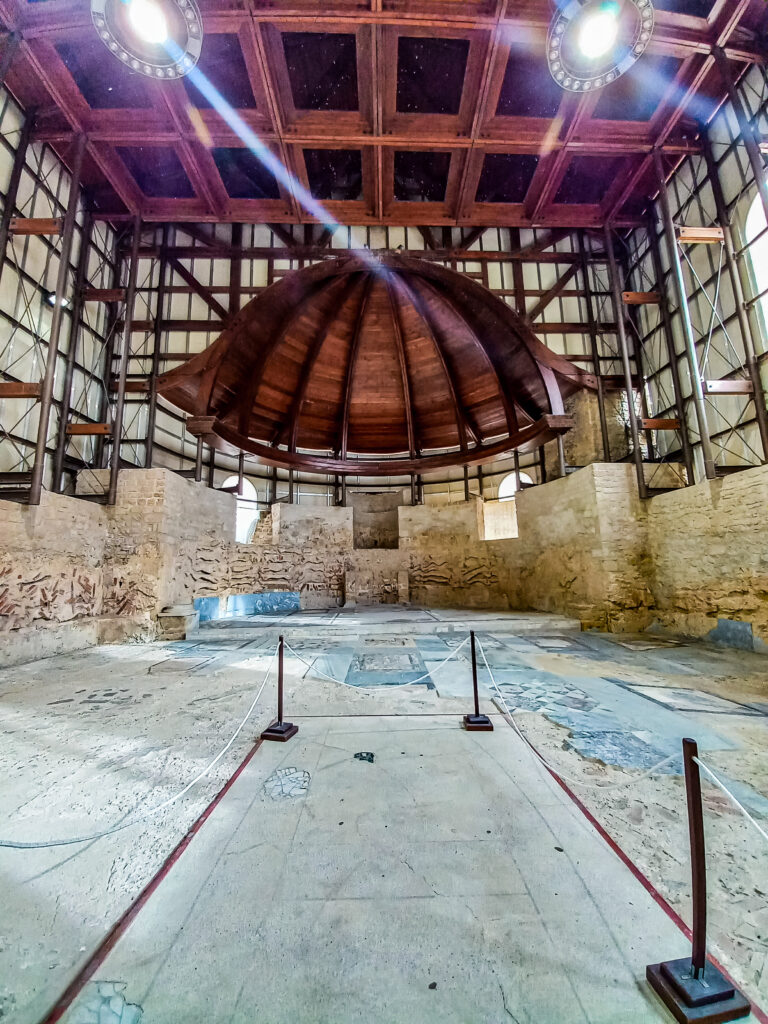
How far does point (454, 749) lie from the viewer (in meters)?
3.20

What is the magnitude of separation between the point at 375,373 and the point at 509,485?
840 centimetres

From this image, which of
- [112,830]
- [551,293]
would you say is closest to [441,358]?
[551,293]

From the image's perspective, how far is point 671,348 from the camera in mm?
10016

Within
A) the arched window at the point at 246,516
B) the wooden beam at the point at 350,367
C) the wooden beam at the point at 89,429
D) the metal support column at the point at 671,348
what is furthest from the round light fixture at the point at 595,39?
the arched window at the point at 246,516

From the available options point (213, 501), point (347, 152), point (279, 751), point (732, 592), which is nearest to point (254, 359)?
point (213, 501)

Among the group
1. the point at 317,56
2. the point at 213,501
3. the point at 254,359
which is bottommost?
the point at 213,501

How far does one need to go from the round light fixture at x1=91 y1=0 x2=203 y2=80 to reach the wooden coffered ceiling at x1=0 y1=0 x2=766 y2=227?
1789 millimetres

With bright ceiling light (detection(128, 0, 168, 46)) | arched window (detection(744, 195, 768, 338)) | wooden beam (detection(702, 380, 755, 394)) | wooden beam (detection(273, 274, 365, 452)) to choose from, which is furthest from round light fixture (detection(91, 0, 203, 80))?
arched window (detection(744, 195, 768, 338))

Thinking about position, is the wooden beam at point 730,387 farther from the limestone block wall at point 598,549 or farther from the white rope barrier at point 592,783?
the white rope barrier at point 592,783

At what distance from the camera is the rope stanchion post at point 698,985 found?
4.08 ft

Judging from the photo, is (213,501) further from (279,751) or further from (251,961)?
(251,961)

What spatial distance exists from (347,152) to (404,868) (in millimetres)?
14211

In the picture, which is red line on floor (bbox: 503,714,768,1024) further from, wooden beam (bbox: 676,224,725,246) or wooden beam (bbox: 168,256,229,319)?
wooden beam (bbox: 168,256,229,319)

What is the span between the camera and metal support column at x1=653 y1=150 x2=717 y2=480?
7.52 metres
